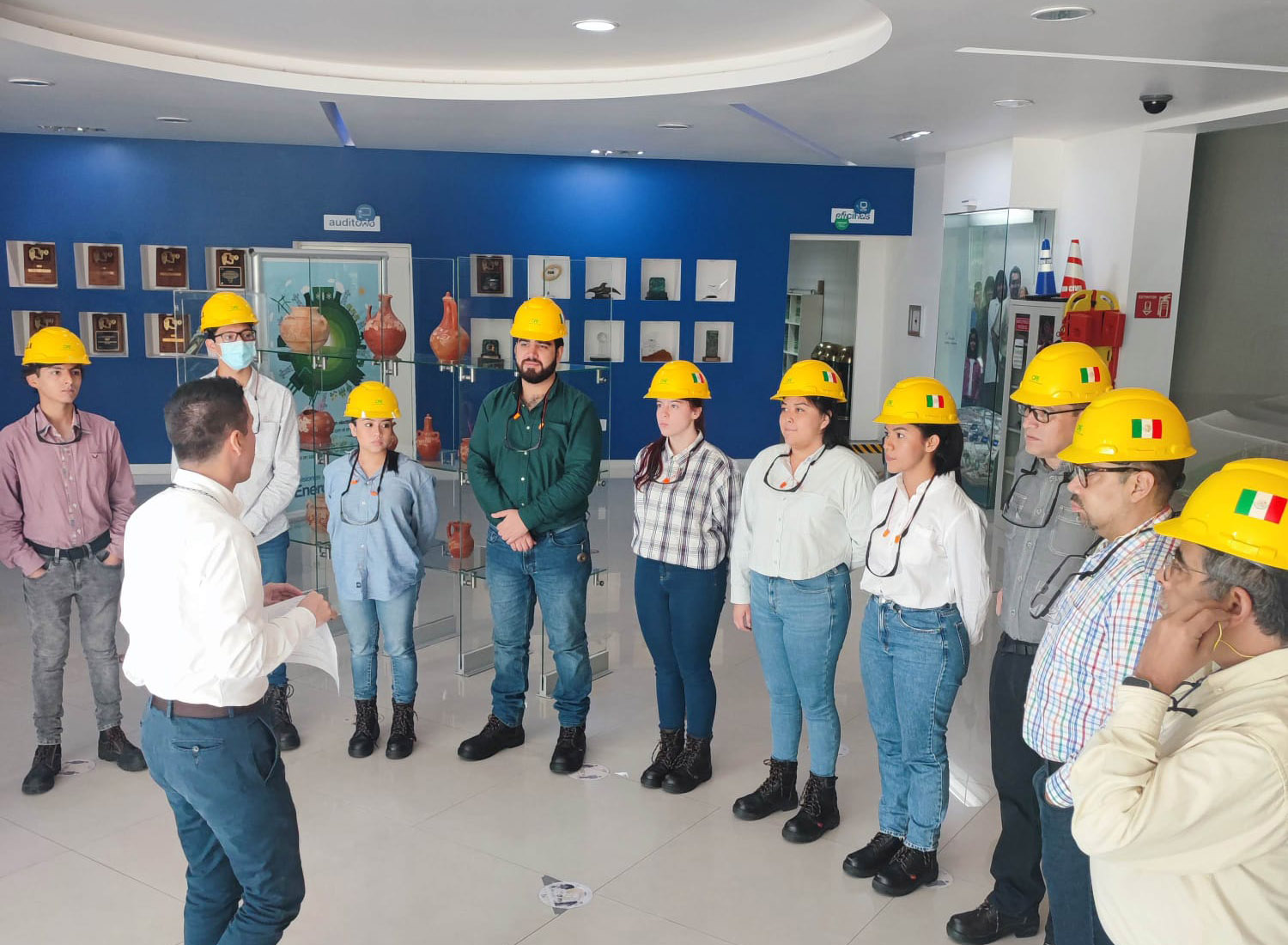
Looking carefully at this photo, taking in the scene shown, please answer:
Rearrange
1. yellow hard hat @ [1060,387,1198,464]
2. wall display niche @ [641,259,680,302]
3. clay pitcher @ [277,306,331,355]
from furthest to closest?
wall display niche @ [641,259,680,302], clay pitcher @ [277,306,331,355], yellow hard hat @ [1060,387,1198,464]

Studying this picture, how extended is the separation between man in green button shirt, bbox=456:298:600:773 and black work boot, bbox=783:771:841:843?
1053mm

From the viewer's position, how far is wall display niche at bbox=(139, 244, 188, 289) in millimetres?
10320

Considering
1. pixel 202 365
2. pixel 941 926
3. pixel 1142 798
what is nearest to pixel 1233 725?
pixel 1142 798

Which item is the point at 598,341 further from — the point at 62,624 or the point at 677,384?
the point at 62,624

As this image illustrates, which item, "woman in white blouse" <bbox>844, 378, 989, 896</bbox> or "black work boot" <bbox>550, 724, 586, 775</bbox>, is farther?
"black work boot" <bbox>550, 724, 586, 775</bbox>

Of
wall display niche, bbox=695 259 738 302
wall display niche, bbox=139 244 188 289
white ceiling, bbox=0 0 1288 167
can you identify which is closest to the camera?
white ceiling, bbox=0 0 1288 167

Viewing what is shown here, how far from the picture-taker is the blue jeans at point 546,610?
458cm

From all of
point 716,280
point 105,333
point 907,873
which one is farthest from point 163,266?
point 907,873

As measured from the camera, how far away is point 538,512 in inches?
174

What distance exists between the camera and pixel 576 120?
27.4ft

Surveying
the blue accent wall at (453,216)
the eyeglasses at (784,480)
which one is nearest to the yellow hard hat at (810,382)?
the eyeglasses at (784,480)

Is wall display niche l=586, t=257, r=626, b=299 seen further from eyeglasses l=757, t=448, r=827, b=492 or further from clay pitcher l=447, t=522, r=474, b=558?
eyeglasses l=757, t=448, r=827, b=492

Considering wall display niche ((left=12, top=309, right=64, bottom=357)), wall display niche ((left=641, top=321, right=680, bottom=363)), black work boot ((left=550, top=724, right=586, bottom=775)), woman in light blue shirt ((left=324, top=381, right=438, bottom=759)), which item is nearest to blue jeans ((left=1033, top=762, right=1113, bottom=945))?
black work boot ((left=550, top=724, right=586, bottom=775))

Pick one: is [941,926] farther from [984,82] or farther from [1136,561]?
[984,82]
